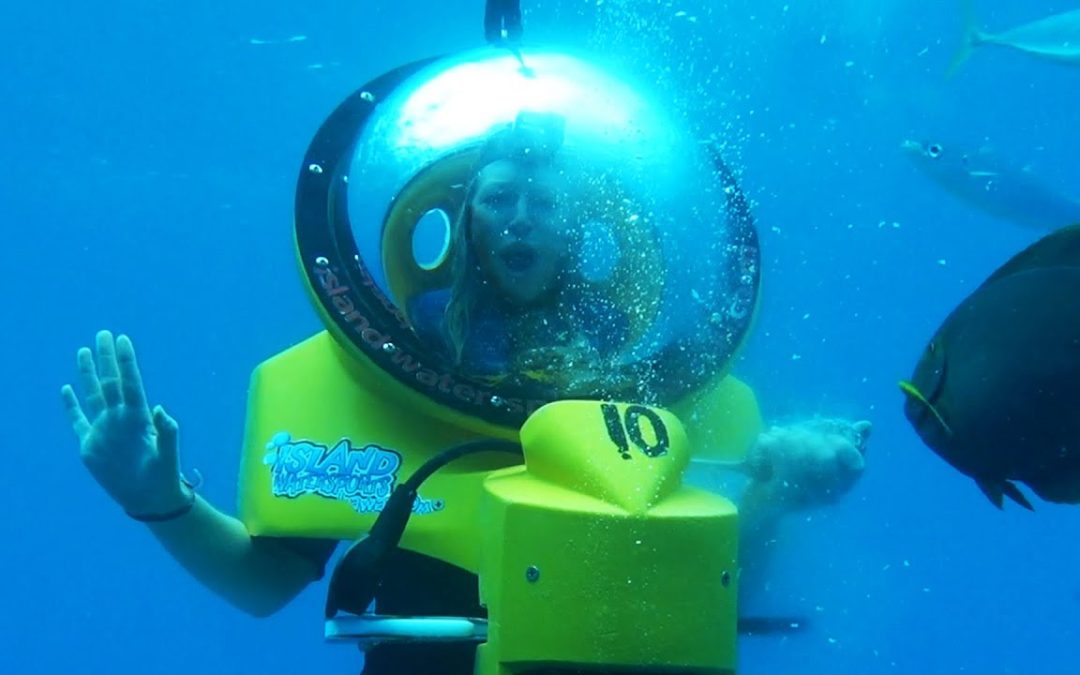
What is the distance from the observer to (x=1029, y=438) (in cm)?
139

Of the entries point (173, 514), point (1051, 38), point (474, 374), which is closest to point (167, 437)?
point (173, 514)

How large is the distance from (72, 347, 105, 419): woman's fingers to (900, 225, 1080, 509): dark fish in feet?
6.08

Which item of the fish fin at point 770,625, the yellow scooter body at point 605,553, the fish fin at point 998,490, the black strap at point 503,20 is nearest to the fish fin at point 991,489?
the fish fin at point 998,490

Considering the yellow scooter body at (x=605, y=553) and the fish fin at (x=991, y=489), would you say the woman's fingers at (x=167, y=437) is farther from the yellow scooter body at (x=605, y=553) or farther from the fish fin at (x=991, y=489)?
the fish fin at (x=991, y=489)

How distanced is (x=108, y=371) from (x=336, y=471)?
60cm

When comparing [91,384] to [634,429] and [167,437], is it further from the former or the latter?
[634,429]

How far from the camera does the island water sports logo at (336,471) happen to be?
97.4 inches

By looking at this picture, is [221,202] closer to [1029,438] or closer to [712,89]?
[712,89]

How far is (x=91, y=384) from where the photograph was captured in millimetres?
2393

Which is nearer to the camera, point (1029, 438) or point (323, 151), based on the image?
point (1029, 438)

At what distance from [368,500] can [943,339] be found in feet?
4.88

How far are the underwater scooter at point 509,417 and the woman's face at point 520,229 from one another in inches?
5.9

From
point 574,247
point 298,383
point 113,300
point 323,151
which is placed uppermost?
point 113,300

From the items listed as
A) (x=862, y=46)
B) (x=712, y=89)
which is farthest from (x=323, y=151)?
(x=862, y=46)
